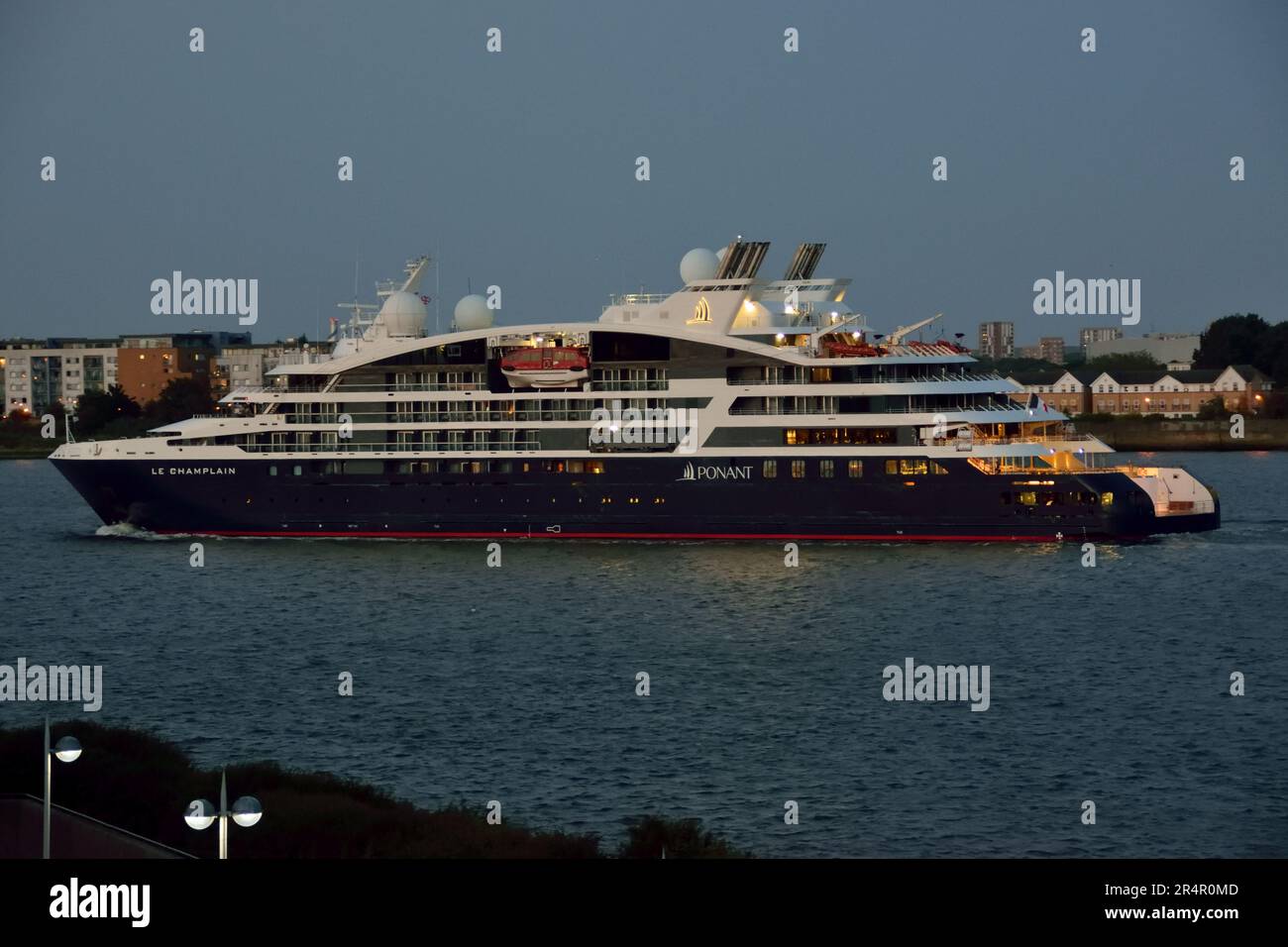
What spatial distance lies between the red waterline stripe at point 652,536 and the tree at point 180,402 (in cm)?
8610

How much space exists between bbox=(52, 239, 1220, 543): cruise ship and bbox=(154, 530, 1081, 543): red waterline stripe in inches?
3.2

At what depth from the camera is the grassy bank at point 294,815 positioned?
23.6 metres

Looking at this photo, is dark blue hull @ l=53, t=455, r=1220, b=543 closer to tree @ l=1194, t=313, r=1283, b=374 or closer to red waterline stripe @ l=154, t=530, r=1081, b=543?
red waterline stripe @ l=154, t=530, r=1081, b=543

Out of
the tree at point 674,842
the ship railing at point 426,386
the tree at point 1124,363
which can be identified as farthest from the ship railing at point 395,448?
the tree at point 1124,363

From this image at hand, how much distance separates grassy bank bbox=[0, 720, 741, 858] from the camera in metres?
23.6

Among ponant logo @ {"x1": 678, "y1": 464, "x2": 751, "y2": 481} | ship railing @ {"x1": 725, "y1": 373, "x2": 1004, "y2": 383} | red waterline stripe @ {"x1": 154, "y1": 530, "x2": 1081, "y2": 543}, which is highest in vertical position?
ship railing @ {"x1": 725, "y1": 373, "x2": 1004, "y2": 383}

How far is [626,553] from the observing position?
57.3m

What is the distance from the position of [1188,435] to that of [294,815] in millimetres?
127499

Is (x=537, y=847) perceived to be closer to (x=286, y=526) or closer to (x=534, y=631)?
(x=534, y=631)

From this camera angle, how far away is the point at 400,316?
6625 centimetres

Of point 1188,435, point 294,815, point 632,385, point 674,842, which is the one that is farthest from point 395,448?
point 1188,435

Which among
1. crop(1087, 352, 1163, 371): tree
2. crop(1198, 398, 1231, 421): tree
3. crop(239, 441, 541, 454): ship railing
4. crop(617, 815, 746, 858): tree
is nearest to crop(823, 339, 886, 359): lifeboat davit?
crop(239, 441, 541, 454): ship railing
